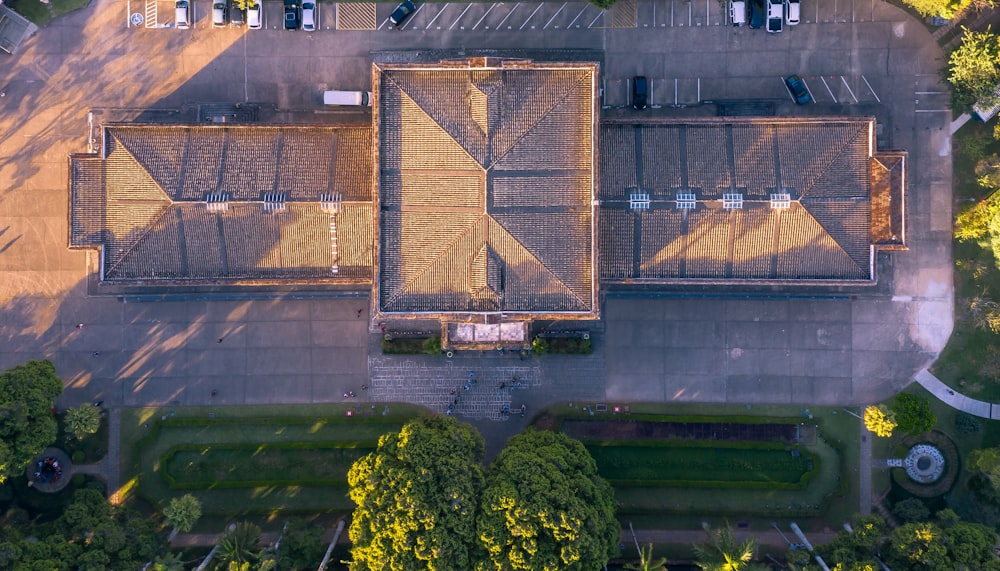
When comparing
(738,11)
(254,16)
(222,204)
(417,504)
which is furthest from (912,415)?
(254,16)

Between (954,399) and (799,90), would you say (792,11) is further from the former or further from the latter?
(954,399)

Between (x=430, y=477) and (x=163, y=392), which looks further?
(x=163, y=392)

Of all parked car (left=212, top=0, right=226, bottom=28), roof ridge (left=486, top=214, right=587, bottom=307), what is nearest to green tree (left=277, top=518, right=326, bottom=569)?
roof ridge (left=486, top=214, right=587, bottom=307)

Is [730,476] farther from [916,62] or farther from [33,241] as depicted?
[33,241]

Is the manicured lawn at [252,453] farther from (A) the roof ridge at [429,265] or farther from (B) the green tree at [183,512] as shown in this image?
(A) the roof ridge at [429,265]

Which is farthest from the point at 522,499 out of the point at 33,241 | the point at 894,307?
the point at 33,241

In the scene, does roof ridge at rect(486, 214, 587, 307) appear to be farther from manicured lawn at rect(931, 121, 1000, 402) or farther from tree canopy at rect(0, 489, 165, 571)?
tree canopy at rect(0, 489, 165, 571)

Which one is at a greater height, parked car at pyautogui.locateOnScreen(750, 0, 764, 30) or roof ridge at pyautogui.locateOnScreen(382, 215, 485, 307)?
parked car at pyautogui.locateOnScreen(750, 0, 764, 30)

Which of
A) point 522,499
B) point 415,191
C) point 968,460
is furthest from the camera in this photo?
point 968,460
